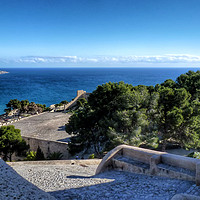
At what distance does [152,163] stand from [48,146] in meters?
Answer: 13.5

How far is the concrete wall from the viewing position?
1850 cm

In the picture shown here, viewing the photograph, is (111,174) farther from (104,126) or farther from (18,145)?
(18,145)

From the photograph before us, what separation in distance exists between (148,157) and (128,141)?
603cm

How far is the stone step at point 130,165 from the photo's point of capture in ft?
27.2

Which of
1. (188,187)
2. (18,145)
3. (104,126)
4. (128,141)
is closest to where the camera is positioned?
(188,187)

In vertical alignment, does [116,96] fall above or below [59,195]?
above

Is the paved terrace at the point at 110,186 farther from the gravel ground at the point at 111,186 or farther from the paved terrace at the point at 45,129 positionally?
the paved terrace at the point at 45,129

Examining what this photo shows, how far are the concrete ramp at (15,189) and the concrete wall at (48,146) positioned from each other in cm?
1288

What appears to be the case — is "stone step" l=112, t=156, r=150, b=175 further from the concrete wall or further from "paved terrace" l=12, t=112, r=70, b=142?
"paved terrace" l=12, t=112, r=70, b=142

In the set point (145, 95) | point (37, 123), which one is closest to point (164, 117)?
point (145, 95)

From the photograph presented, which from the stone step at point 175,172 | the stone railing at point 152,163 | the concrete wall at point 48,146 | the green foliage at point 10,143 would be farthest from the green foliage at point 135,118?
the stone step at point 175,172

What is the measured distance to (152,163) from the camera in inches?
310

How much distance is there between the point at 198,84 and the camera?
89.8ft

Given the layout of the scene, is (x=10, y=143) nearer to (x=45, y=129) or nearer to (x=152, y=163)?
(x=45, y=129)
